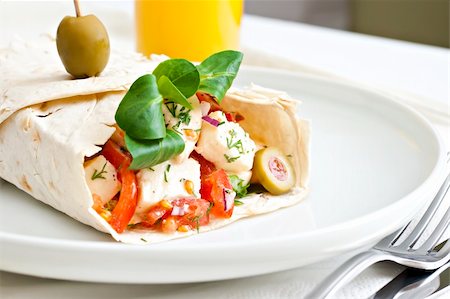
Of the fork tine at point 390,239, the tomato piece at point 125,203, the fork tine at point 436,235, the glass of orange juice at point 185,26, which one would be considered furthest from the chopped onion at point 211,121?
the glass of orange juice at point 185,26

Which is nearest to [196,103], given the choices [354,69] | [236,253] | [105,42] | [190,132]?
[190,132]

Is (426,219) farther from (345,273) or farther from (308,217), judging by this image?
(345,273)

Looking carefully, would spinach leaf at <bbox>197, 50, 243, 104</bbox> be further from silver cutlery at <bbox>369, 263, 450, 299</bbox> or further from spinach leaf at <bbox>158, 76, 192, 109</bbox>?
silver cutlery at <bbox>369, 263, 450, 299</bbox>

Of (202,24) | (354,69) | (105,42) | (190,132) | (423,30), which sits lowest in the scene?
(423,30)

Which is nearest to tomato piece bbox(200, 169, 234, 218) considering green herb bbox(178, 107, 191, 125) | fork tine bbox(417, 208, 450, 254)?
green herb bbox(178, 107, 191, 125)

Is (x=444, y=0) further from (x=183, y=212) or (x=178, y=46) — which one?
(x=183, y=212)

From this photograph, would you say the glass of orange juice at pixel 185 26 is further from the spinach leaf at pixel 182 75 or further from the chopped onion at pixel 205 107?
the spinach leaf at pixel 182 75
